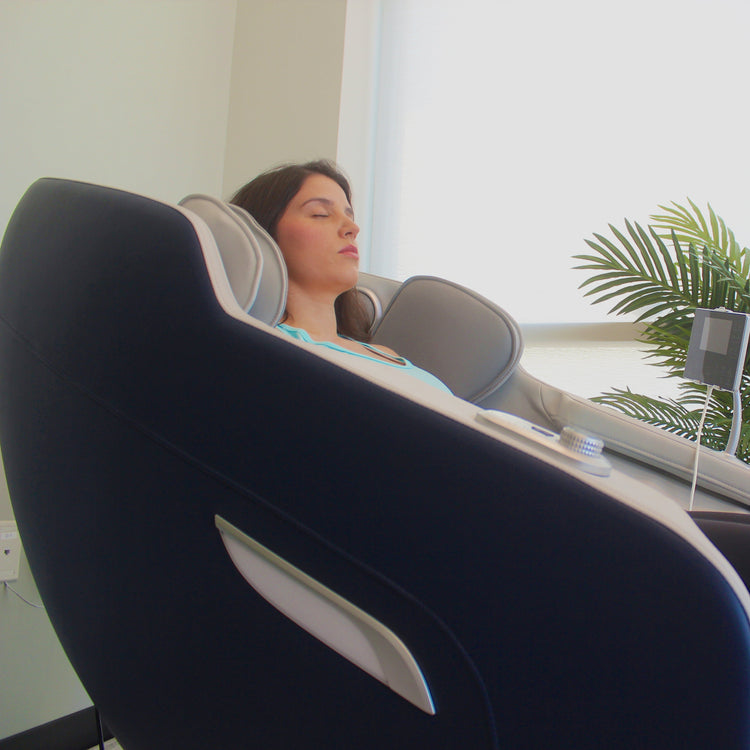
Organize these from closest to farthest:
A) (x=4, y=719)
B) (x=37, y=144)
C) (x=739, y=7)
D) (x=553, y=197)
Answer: (x=4, y=719), (x=37, y=144), (x=739, y=7), (x=553, y=197)

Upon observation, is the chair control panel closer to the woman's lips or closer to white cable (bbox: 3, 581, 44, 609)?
the woman's lips

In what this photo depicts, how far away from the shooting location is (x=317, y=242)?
4.32 feet

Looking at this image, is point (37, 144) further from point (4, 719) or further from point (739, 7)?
point (739, 7)

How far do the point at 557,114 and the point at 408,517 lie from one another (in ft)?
6.88

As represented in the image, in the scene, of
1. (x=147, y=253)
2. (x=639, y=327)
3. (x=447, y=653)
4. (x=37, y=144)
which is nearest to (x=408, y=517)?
(x=447, y=653)

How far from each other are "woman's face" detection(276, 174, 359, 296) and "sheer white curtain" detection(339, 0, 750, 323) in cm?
98

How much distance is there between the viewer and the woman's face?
4.29 ft

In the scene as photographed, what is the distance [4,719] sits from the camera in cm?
146

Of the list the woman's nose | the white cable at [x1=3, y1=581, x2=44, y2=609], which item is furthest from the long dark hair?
the white cable at [x1=3, y1=581, x2=44, y2=609]

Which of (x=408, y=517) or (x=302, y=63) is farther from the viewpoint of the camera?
(x=302, y=63)

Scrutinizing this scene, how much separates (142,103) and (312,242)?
3.28 feet

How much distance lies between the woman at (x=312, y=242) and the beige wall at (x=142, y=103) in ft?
2.03

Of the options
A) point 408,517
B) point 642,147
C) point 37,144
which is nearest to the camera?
point 408,517

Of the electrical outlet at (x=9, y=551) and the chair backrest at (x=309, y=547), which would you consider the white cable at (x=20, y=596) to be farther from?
the chair backrest at (x=309, y=547)
